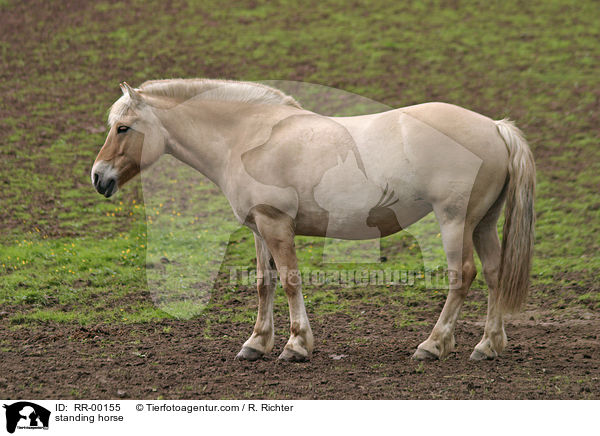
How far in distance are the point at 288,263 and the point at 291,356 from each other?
89cm

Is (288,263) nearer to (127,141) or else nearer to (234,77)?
(127,141)

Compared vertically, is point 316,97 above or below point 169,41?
below

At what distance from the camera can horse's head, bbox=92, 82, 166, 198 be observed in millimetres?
6152

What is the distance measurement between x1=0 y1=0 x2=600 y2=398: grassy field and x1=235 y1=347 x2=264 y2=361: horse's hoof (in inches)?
40.7

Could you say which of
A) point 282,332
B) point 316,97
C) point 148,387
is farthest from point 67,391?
point 316,97

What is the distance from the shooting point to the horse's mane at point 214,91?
632cm

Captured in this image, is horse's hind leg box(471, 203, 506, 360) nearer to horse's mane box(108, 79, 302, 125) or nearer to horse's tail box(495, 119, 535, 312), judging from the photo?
horse's tail box(495, 119, 535, 312)

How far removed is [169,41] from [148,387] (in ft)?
46.6

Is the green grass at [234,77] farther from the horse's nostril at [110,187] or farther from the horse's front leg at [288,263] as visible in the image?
the horse's nostril at [110,187]

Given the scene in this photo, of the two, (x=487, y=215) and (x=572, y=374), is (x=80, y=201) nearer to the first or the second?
(x=487, y=215)

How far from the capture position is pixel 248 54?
17.3m

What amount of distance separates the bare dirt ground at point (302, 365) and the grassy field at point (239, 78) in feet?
1.91
